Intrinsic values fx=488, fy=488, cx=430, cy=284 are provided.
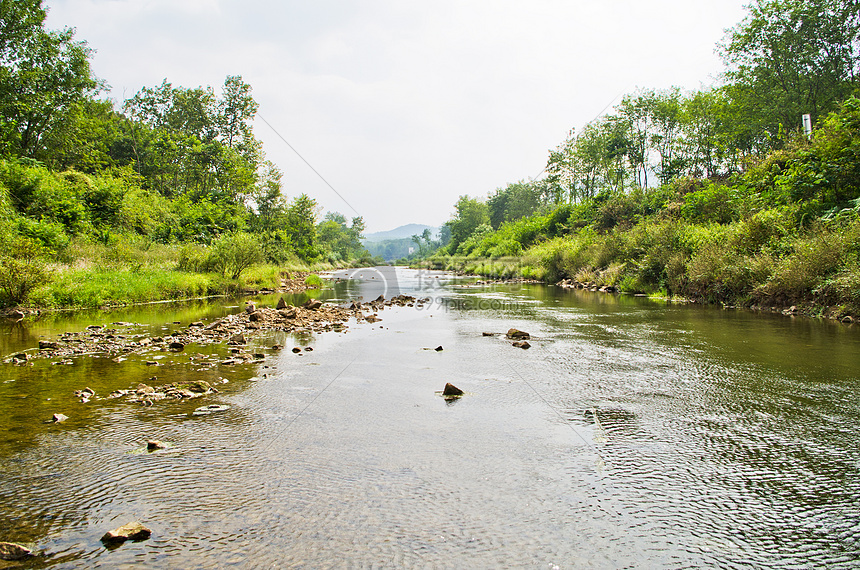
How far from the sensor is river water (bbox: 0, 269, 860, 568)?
2760 mm

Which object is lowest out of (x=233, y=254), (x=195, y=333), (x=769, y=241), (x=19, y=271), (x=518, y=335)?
(x=518, y=335)

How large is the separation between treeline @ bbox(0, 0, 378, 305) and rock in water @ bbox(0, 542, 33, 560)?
13.5 m

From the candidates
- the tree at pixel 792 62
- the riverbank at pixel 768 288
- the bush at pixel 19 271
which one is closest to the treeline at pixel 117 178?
the bush at pixel 19 271

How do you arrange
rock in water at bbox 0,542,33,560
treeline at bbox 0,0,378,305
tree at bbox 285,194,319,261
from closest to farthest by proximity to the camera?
rock in water at bbox 0,542,33,560 < treeline at bbox 0,0,378,305 < tree at bbox 285,194,319,261

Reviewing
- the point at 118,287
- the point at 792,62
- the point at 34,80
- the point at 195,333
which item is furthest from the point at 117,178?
the point at 792,62

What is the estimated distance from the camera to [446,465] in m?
3.89

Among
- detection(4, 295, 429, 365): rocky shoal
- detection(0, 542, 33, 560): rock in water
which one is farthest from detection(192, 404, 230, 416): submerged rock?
detection(4, 295, 429, 365): rocky shoal

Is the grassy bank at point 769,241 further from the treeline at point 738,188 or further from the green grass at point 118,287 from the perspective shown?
the green grass at point 118,287

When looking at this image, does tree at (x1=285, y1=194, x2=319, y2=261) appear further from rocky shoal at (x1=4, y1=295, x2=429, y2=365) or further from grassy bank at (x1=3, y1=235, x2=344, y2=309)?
rocky shoal at (x1=4, y1=295, x2=429, y2=365)

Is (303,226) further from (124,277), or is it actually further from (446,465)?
(446,465)

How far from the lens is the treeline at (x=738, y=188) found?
14.6m

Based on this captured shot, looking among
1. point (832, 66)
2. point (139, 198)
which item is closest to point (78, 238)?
point (139, 198)

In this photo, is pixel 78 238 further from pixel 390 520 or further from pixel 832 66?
pixel 832 66

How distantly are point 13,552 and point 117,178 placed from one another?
132 feet
